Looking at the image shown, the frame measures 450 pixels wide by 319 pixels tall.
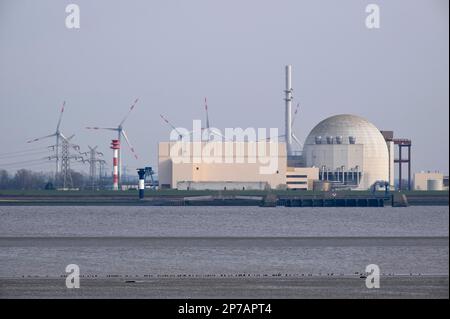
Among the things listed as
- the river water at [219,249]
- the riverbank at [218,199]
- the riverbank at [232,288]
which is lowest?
the river water at [219,249]

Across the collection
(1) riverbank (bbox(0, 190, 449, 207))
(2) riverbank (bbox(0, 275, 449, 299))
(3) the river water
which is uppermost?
(1) riverbank (bbox(0, 190, 449, 207))

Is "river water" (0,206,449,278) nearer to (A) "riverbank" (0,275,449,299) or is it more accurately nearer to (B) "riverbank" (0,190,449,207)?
(A) "riverbank" (0,275,449,299)

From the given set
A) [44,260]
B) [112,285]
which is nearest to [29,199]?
[44,260]

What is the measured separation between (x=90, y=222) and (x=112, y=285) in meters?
67.2

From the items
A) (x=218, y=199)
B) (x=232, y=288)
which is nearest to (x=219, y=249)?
(x=232, y=288)

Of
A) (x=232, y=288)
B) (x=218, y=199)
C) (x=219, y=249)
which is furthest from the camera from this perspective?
(x=218, y=199)

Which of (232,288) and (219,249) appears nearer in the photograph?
(232,288)

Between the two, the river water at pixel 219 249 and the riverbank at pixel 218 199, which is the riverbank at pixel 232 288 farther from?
the riverbank at pixel 218 199

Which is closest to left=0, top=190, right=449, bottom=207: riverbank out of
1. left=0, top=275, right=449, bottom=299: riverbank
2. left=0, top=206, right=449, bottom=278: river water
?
left=0, top=206, right=449, bottom=278: river water

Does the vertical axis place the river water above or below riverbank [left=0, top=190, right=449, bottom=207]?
below

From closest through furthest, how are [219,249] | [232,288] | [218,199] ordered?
[232,288] → [219,249] → [218,199]

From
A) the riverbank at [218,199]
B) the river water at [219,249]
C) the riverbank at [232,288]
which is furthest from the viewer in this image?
the riverbank at [218,199]

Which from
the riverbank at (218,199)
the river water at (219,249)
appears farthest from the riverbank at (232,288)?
the riverbank at (218,199)

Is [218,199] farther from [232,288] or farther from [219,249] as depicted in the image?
[232,288]
